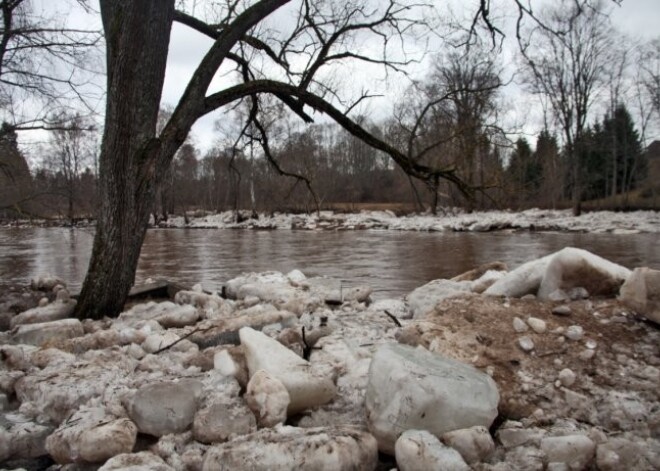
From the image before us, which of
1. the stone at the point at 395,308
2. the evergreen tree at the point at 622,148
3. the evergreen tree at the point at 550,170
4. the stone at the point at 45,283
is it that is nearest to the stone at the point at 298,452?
the stone at the point at 395,308

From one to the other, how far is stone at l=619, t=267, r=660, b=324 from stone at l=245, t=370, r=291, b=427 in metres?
2.14

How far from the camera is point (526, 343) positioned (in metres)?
2.69

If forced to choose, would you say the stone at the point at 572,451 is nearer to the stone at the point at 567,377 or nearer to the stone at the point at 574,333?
the stone at the point at 567,377

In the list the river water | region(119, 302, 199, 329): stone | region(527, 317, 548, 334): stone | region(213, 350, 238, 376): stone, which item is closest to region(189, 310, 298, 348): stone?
region(119, 302, 199, 329): stone

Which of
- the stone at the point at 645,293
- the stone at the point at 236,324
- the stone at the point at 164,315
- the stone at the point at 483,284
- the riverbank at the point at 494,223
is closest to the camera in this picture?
the stone at the point at 645,293

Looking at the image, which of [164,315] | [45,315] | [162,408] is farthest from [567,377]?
[45,315]

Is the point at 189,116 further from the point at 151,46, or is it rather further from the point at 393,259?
the point at 393,259

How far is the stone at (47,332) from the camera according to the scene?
3311mm

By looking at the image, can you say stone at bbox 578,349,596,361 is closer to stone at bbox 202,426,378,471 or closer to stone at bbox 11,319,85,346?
stone at bbox 202,426,378,471

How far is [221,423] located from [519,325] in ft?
5.95

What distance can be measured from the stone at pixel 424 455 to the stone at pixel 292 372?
0.58m

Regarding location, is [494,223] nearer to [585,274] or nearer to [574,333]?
[585,274]

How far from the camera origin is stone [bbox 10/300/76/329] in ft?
13.3

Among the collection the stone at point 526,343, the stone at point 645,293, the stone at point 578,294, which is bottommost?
the stone at point 526,343
